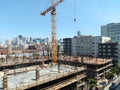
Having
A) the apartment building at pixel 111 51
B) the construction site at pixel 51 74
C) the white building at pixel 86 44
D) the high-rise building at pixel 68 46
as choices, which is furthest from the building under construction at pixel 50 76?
the high-rise building at pixel 68 46

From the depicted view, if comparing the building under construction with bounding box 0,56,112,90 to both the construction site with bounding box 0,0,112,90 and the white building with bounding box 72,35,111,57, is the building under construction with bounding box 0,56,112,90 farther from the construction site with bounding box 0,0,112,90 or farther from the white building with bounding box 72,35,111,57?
the white building with bounding box 72,35,111,57

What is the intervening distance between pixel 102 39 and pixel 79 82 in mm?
63006

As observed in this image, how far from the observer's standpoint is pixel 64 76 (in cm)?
5956

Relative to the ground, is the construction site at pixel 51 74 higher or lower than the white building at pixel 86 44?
lower

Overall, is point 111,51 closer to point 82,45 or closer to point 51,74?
point 82,45

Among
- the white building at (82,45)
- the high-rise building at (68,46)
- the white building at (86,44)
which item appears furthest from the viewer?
the high-rise building at (68,46)

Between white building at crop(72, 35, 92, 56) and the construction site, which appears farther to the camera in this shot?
white building at crop(72, 35, 92, 56)

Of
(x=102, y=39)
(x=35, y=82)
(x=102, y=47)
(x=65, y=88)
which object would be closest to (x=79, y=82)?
(x=65, y=88)

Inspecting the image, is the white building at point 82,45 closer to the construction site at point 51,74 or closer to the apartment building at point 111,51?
the apartment building at point 111,51

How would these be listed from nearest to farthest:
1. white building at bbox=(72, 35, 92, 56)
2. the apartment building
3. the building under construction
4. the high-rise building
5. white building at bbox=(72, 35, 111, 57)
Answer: the building under construction < the apartment building < white building at bbox=(72, 35, 111, 57) < white building at bbox=(72, 35, 92, 56) < the high-rise building

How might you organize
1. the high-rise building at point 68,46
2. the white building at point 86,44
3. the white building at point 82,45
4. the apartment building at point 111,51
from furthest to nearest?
the high-rise building at point 68,46, the white building at point 82,45, the white building at point 86,44, the apartment building at point 111,51

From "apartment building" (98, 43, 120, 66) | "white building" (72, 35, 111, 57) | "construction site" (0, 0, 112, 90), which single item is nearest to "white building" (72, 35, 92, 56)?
"white building" (72, 35, 111, 57)

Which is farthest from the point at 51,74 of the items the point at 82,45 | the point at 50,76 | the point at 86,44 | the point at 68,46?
the point at 68,46

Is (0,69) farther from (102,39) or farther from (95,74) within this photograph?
(102,39)
